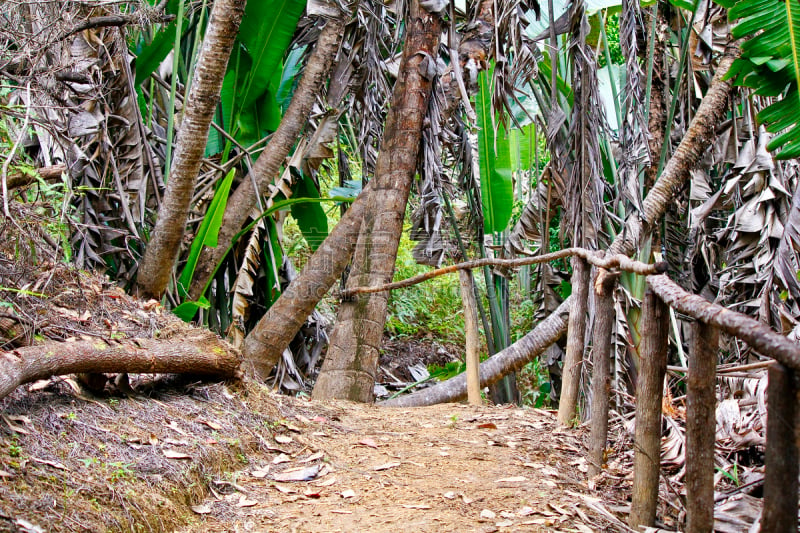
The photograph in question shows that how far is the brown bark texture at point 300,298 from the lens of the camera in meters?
5.62

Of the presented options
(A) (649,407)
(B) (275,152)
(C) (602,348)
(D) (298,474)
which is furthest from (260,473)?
(B) (275,152)

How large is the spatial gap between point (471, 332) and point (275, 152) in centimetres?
260

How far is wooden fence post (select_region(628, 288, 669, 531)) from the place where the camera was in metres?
2.41

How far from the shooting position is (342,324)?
5348 mm

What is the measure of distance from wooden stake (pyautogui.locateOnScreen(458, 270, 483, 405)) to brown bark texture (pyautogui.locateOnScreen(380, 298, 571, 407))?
1.01 meters

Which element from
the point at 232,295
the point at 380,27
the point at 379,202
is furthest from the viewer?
the point at 232,295

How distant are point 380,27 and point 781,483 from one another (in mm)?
4968

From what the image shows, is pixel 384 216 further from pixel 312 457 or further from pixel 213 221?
pixel 312 457

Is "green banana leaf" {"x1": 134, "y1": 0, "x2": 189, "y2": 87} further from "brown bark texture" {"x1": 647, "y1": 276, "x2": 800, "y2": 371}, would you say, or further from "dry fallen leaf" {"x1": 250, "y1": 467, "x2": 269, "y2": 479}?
"brown bark texture" {"x1": 647, "y1": 276, "x2": 800, "y2": 371}

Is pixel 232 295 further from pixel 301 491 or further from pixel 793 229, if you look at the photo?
pixel 793 229

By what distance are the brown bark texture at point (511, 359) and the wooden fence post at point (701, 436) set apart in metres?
3.83

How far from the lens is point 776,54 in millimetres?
3467

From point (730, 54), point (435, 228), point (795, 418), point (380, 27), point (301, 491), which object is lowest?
point (301, 491)

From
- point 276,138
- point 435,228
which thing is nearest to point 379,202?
point 435,228
